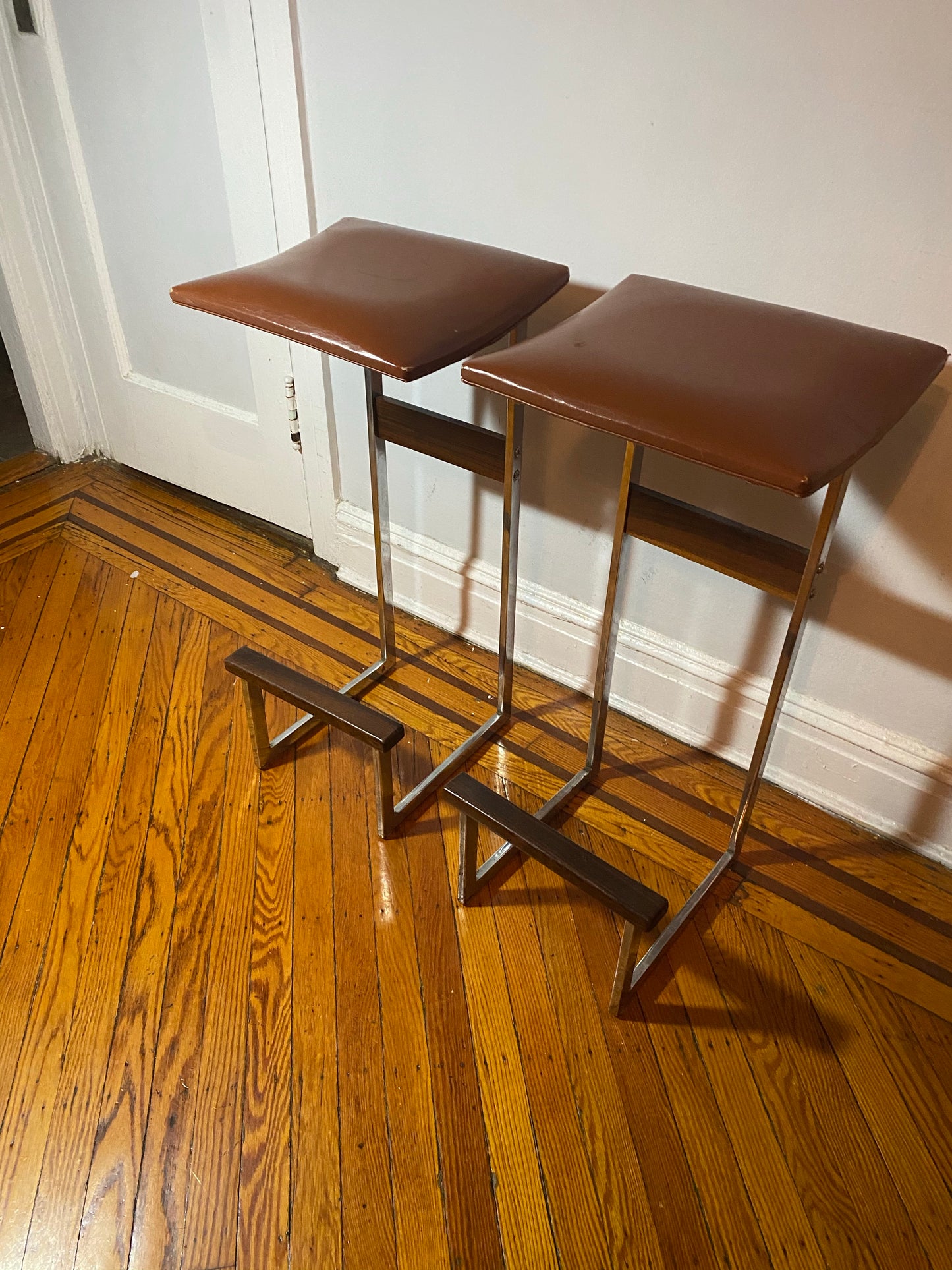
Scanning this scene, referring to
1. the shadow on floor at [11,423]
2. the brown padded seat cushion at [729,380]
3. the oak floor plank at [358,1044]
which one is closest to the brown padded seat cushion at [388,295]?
the brown padded seat cushion at [729,380]

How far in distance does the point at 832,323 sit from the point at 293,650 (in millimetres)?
1267

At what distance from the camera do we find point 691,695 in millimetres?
1766

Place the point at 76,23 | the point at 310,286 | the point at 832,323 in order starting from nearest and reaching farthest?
the point at 832,323 → the point at 310,286 → the point at 76,23

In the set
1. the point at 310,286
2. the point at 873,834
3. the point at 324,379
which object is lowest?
the point at 873,834

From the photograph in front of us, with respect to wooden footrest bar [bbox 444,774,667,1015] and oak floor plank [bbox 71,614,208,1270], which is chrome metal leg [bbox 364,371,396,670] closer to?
oak floor plank [bbox 71,614,208,1270]

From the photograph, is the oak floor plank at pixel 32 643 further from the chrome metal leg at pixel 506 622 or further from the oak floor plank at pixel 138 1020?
the chrome metal leg at pixel 506 622

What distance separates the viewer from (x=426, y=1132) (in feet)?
4.03

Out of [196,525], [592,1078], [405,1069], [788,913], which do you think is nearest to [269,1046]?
[405,1069]

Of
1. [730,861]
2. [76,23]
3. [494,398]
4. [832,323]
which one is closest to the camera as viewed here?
[832,323]

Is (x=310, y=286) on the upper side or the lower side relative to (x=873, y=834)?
upper

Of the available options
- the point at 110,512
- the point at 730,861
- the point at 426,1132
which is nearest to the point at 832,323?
the point at 730,861

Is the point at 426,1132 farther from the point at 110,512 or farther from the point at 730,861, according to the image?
the point at 110,512

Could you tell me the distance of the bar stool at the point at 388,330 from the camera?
1211 mm

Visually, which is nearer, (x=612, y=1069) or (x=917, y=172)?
(x=917, y=172)
